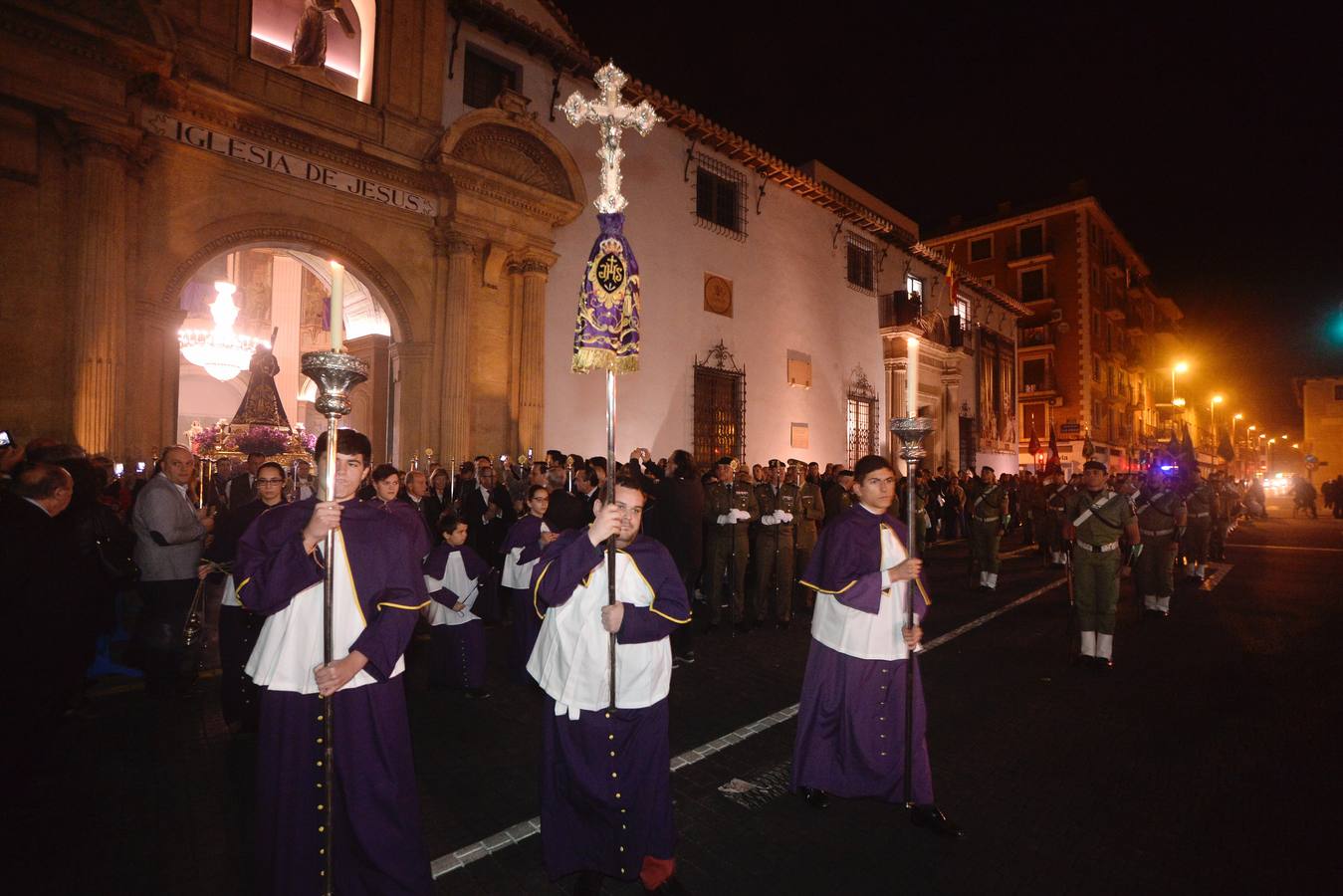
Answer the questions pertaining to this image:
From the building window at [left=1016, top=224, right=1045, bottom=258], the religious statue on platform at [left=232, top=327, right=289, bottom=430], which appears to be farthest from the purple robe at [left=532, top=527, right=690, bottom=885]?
the building window at [left=1016, top=224, right=1045, bottom=258]

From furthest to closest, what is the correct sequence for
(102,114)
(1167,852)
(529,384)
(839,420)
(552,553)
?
(839,420) < (529,384) < (102,114) < (1167,852) < (552,553)

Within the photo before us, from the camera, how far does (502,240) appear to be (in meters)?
11.9

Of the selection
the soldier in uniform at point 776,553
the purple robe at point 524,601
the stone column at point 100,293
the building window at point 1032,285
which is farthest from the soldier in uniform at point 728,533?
the building window at point 1032,285

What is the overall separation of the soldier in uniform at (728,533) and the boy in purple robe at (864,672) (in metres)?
4.60

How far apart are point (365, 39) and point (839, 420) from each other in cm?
1495

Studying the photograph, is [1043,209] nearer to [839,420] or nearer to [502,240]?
[839,420]

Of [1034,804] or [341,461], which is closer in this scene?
[341,461]

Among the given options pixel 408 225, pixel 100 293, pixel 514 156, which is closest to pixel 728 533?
pixel 408 225

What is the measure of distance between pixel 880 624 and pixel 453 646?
12.6ft

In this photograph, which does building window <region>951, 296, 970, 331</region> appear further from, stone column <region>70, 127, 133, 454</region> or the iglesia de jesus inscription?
stone column <region>70, 127, 133, 454</region>

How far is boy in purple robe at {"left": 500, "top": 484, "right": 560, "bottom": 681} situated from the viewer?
6051 millimetres

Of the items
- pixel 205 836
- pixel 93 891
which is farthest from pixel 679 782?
pixel 93 891

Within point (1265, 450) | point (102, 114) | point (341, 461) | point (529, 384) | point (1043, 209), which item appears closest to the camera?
point (341, 461)

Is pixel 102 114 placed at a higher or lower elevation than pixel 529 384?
higher
